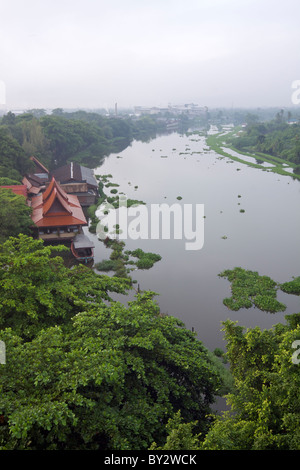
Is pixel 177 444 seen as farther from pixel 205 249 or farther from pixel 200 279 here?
pixel 205 249

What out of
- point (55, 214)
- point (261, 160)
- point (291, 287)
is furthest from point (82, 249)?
point (261, 160)

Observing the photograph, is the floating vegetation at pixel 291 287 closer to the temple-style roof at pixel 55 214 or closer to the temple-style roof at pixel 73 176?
the temple-style roof at pixel 55 214

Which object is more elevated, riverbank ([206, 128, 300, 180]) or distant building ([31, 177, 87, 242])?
riverbank ([206, 128, 300, 180])

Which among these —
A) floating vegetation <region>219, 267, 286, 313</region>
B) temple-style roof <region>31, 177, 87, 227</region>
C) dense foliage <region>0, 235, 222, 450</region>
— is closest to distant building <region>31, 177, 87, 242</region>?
temple-style roof <region>31, 177, 87, 227</region>

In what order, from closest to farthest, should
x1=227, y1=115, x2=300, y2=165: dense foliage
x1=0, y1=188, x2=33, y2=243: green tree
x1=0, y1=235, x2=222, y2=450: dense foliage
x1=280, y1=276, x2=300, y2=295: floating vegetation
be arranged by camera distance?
x1=0, y1=235, x2=222, y2=450: dense foliage < x1=280, y1=276, x2=300, y2=295: floating vegetation < x1=0, y1=188, x2=33, y2=243: green tree < x1=227, y1=115, x2=300, y2=165: dense foliage

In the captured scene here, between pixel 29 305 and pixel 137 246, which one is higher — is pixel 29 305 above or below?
above

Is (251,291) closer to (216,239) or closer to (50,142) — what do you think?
(216,239)

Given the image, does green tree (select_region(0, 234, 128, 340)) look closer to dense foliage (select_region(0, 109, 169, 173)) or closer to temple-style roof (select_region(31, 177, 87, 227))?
temple-style roof (select_region(31, 177, 87, 227))

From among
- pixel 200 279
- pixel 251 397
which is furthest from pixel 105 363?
pixel 200 279
